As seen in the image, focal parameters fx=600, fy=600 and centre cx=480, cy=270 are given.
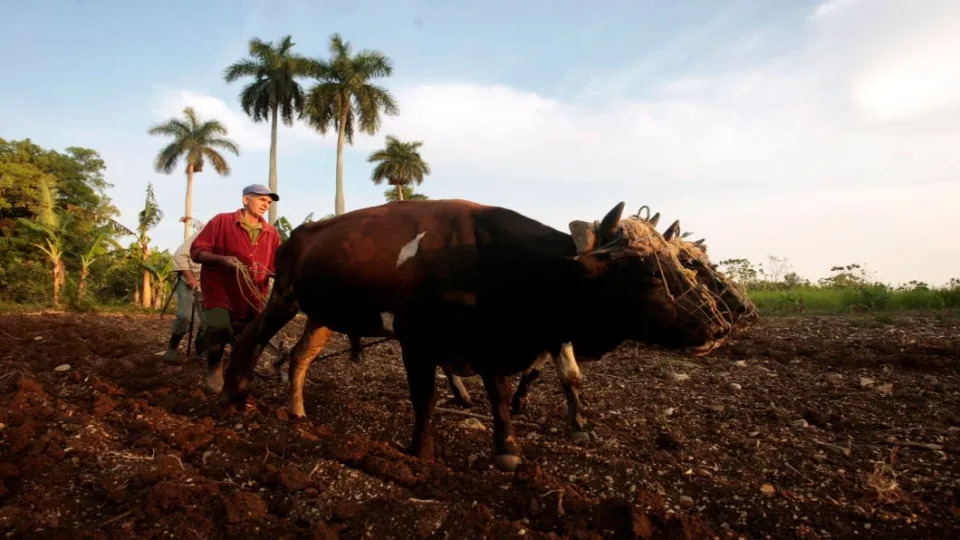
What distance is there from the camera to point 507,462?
393cm

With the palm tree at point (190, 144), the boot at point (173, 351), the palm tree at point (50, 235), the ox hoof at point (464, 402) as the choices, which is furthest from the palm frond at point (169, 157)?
the ox hoof at point (464, 402)

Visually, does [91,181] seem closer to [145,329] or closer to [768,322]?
[145,329]

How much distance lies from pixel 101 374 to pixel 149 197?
21423 mm

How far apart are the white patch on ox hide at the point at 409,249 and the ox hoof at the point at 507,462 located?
57.9 inches

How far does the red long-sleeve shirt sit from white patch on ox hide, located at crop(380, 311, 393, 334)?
1947mm

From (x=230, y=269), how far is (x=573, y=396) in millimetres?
3442

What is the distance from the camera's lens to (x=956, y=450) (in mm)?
3980

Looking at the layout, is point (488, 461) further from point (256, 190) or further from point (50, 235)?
point (50, 235)

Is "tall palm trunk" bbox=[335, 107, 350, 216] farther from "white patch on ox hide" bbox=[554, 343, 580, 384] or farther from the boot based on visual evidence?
"white patch on ox hide" bbox=[554, 343, 580, 384]

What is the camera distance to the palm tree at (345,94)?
37.5 meters

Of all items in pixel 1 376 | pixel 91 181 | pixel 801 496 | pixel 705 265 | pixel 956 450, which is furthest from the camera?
pixel 91 181

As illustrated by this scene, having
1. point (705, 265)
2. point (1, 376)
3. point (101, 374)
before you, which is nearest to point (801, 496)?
point (705, 265)

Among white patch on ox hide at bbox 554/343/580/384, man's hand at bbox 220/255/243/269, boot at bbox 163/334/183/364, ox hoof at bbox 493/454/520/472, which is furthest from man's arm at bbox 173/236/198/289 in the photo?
ox hoof at bbox 493/454/520/472

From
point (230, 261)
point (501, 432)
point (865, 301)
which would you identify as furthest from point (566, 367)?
point (865, 301)
